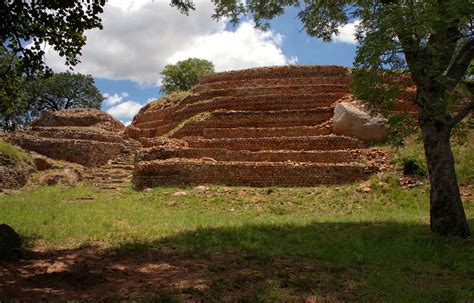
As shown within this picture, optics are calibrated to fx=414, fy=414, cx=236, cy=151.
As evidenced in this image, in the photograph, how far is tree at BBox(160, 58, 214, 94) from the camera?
1708 inches

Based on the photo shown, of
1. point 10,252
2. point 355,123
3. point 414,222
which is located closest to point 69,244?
point 10,252

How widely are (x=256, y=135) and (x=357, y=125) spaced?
4.02 metres

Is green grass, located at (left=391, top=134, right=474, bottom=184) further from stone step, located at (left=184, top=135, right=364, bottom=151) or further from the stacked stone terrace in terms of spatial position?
stone step, located at (left=184, top=135, right=364, bottom=151)

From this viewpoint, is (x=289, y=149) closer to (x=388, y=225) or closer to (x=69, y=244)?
(x=388, y=225)

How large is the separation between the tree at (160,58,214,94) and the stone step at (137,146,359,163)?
93.1 ft

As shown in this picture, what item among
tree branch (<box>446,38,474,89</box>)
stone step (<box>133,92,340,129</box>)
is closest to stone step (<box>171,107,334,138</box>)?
stone step (<box>133,92,340,129</box>)

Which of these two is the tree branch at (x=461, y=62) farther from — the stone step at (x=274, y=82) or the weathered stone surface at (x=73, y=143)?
the weathered stone surface at (x=73, y=143)

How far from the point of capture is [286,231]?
8391 mm

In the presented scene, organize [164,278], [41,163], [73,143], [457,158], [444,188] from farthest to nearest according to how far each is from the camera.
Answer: [73,143]
[41,163]
[457,158]
[444,188]
[164,278]

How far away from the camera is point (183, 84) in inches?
1731

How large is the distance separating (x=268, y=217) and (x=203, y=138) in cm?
772

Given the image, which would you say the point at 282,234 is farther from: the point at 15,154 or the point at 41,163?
the point at 41,163

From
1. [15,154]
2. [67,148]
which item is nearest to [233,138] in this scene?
[67,148]

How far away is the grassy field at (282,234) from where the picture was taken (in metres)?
4.89
